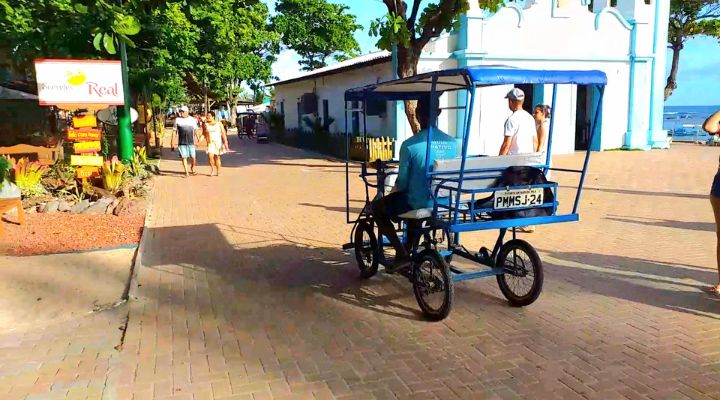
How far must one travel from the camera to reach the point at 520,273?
5.03 metres

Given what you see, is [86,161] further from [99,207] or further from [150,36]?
[150,36]

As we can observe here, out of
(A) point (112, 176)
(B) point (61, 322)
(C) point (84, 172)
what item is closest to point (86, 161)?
(C) point (84, 172)

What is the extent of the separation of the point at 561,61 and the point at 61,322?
17.9m

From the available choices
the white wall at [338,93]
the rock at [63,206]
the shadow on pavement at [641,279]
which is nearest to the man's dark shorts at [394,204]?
the shadow on pavement at [641,279]

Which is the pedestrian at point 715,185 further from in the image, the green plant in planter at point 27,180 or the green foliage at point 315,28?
the green foliage at point 315,28

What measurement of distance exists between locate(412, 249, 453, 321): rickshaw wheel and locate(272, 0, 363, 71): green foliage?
128ft

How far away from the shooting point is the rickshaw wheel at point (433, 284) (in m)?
4.55

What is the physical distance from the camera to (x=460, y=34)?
1781 cm

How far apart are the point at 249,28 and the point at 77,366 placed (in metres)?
27.9

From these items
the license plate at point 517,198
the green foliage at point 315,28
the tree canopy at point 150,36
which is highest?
the green foliage at point 315,28

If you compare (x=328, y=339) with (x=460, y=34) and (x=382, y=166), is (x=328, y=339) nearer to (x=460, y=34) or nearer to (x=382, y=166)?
(x=382, y=166)

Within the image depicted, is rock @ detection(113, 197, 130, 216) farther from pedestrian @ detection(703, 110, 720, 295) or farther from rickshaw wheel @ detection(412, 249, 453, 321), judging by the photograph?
pedestrian @ detection(703, 110, 720, 295)

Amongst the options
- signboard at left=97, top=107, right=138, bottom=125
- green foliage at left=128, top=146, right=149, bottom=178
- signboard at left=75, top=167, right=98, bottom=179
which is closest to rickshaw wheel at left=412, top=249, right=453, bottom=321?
signboard at left=75, top=167, right=98, bottom=179

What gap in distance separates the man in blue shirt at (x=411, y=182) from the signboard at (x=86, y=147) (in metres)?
7.89
